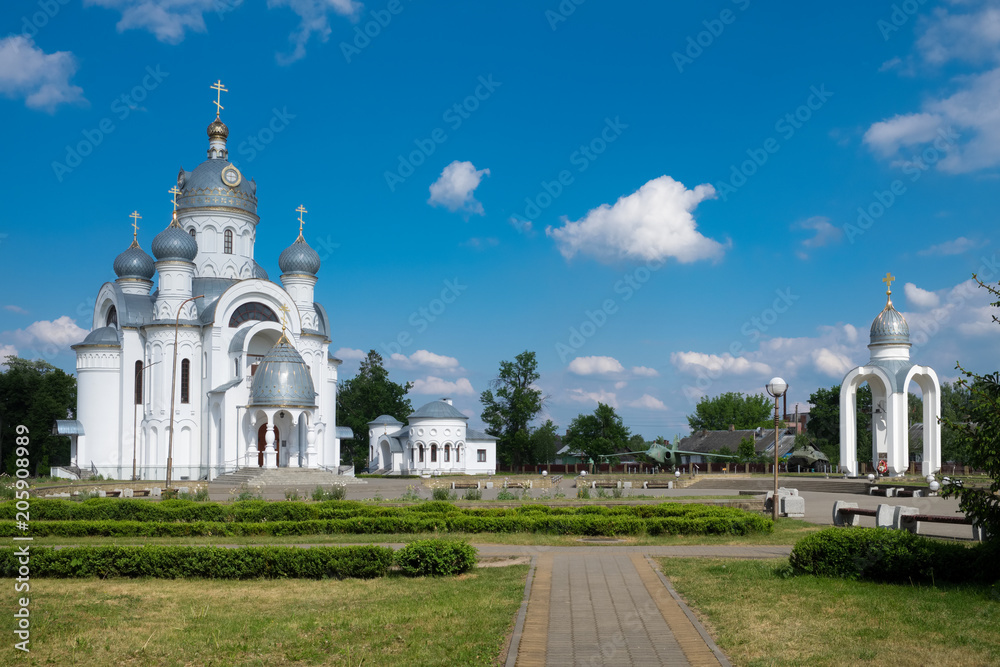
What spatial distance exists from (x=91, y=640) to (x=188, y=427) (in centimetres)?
3577

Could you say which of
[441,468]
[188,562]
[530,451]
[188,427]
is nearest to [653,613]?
[188,562]

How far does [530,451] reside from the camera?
208 feet

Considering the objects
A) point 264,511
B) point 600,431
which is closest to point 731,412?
point 600,431

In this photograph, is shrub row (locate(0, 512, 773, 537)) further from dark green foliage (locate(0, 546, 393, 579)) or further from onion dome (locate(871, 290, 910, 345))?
onion dome (locate(871, 290, 910, 345))

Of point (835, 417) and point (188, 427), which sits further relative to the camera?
point (835, 417)

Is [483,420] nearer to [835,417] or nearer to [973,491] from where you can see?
[835,417]

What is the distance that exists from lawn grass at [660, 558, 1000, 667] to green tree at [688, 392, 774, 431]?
7438 cm

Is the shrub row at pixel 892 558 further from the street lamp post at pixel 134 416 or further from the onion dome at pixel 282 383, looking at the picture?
the street lamp post at pixel 134 416

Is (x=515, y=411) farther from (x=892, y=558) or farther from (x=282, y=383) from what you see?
(x=892, y=558)

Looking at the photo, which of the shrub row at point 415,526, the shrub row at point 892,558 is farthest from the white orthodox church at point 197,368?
the shrub row at point 892,558

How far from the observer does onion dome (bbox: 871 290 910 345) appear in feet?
138

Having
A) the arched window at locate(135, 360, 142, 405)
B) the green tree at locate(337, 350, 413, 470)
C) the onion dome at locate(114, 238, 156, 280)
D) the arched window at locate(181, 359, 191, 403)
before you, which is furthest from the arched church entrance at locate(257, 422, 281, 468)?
the green tree at locate(337, 350, 413, 470)

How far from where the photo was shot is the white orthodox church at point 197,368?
40594mm

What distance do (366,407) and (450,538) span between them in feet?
165
